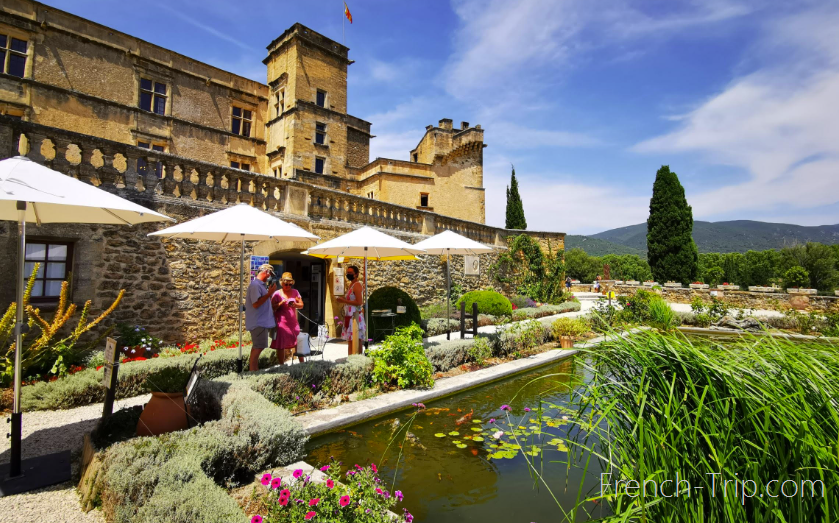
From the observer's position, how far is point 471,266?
1791 cm

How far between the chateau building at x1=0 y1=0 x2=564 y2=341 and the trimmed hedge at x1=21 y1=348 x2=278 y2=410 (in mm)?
2106

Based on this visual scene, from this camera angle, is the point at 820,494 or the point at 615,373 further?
the point at 615,373

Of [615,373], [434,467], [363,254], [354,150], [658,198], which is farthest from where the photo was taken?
[658,198]

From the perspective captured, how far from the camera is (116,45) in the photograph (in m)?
18.8

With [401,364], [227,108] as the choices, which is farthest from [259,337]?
[227,108]

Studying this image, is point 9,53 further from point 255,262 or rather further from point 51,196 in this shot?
point 51,196

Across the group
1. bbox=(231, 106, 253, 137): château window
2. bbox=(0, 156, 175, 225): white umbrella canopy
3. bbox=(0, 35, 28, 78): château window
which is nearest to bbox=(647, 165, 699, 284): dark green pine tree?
bbox=(231, 106, 253, 137): château window

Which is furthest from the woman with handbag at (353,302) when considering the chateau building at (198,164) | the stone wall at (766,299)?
the stone wall at (766,299)

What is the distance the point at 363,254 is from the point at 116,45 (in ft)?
67.3

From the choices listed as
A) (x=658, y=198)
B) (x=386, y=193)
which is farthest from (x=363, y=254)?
(x=658, y=198)

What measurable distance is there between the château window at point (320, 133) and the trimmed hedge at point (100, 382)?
20231mm

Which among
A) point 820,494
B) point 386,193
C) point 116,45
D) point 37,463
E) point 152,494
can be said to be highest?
point 116,45

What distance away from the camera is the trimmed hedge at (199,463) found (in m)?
2.46

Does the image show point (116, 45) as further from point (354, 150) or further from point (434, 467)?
point (434, 467)
